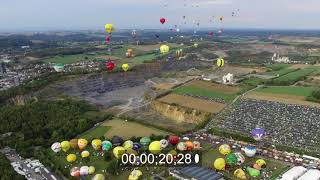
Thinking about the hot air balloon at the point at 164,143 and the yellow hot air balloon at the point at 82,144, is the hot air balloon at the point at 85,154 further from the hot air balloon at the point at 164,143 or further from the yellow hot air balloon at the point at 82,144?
the hot air balloon at the point at 164,143

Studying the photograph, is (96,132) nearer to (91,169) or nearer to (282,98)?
(91,169)

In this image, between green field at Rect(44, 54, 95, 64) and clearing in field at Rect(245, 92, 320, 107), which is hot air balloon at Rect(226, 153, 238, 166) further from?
green field at Rect(44, 54, 95, 64)

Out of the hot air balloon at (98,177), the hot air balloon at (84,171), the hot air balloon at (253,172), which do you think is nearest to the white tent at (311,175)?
the hot air balloon at (253,172)

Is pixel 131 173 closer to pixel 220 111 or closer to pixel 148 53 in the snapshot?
pixel 220 111

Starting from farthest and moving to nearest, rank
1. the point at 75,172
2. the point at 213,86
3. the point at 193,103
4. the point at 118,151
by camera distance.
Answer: the point at 213,86 → the point at 193,103 → the point at 118,151 → the point at 75,172

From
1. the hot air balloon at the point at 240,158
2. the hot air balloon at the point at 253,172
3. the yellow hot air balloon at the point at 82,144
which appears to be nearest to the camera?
the hot air balloon at the point at 253,172

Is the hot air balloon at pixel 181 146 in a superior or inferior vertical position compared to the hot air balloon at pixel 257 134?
inferior

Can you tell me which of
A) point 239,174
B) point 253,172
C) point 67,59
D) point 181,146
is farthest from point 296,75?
point 67,59
